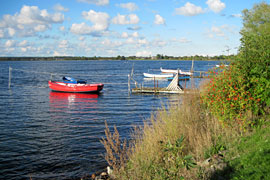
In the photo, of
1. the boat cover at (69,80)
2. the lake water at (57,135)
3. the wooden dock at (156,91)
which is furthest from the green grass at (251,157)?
the boat cover at (69,80)

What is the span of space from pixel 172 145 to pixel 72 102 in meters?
22.3

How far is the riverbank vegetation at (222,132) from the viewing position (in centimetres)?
607

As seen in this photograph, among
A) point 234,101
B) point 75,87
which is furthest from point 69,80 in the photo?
point 234,101

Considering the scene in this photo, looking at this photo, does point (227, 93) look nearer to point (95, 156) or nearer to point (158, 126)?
point (158, 126)

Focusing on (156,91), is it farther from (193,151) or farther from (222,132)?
(193,151)

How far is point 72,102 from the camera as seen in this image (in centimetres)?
2669

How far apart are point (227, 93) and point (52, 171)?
6606 millimetres

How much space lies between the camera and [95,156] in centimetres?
1099

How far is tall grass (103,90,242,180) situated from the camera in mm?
5613

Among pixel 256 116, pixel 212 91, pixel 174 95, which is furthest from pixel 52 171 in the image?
pixel 174 95

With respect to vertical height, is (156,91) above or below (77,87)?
below

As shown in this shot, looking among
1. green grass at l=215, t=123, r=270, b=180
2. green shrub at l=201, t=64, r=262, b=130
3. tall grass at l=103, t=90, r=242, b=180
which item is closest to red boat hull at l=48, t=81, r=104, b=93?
tall grass at l=103, t=90, r=242, b=180

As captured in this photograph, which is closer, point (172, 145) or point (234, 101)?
point (172, 145)

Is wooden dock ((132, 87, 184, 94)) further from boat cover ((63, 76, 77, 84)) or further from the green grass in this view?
the green grass
